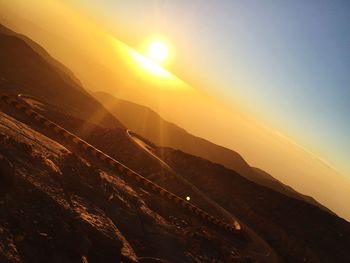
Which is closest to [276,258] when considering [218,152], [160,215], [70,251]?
[160,215]

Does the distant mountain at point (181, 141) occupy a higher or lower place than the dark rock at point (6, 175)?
higher

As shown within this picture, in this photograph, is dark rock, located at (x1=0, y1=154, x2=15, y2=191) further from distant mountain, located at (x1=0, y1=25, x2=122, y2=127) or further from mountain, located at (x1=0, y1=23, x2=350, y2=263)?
distant mountain, located at (x1=0, y1=25, x2=122, y2=127)

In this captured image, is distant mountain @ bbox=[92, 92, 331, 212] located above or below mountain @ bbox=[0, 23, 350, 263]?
above

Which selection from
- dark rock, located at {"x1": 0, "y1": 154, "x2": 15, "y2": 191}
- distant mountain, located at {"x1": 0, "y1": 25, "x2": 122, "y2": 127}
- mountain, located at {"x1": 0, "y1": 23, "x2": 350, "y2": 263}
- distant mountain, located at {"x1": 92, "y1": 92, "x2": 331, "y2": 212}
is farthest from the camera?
distant mountain, located at {"x1": 92, "y1": 92, "x2": 331, "y2": 212}

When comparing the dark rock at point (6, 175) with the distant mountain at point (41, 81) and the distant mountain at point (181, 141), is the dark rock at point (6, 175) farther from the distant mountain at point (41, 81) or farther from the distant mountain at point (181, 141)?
the distant mountain at point (181, 141)

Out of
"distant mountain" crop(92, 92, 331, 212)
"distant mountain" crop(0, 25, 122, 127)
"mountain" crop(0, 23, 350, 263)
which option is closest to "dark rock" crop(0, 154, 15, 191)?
"mountain" crop(0, 23, 350, 263)

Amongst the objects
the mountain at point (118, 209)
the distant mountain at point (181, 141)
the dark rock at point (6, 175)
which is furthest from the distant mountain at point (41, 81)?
the dark rock at point (6, 175)

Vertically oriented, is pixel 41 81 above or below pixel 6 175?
below

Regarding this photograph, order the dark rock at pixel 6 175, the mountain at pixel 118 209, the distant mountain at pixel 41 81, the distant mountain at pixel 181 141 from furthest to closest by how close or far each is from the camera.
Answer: the distant mountain at pixel 181 141 → the distant mountain at pixel 41 81 → the dark rock at pixel 6 175 → the mountain at pixel 118 209

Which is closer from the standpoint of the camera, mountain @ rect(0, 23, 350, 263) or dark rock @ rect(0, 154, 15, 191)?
mountain @ rect(0, 23, 350, 263)

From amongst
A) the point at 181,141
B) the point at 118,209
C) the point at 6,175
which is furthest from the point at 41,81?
the point at 6,175

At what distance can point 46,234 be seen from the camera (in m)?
11.6

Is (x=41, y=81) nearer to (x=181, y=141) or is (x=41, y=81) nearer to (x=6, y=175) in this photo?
(x=181, y=141)

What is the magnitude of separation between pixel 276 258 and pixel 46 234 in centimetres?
2163
